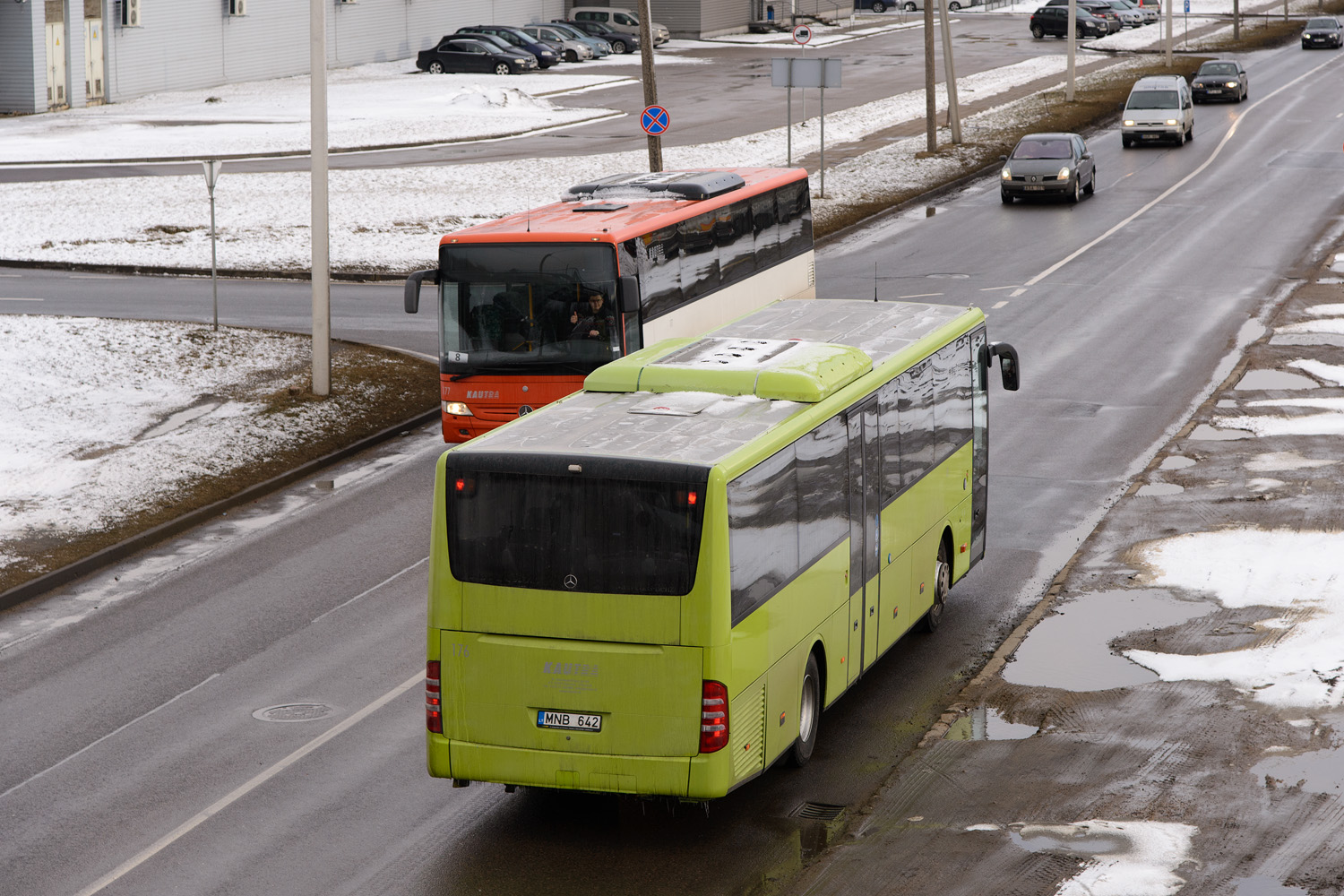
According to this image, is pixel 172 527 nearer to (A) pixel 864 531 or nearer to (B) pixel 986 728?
(A) pixel 864 531

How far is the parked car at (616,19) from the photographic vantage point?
83.4m

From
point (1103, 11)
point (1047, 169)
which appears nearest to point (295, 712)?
point (1047, 169)

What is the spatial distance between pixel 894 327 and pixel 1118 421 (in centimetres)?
822

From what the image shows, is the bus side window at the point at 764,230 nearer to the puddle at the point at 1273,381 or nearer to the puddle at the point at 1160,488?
the puddle at the point at 1273,381

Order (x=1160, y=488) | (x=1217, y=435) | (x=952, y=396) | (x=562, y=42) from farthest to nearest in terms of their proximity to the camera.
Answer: (x=562, y=42), (x=1217, y=435), (x=1160, y=488), (x=952, y=396)

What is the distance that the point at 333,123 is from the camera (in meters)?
54.9

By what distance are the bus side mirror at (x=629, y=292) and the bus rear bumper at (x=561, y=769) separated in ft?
29.1

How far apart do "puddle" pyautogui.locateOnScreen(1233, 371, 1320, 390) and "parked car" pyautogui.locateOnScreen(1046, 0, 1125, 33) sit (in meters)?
70.3

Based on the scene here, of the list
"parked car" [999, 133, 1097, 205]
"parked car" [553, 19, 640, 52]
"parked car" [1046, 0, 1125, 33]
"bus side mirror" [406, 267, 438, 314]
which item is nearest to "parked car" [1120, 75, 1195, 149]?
"parked car" [999, 133, 1097, 205]

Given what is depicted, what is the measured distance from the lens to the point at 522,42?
75750mm

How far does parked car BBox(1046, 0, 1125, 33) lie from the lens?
89.1 metres

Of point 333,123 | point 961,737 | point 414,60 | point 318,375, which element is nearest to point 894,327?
point 961,737

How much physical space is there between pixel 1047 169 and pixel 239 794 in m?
31.7

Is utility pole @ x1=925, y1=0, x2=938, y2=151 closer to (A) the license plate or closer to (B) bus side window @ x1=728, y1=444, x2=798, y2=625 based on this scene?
(B) bus side window @ x1=728, y1=444, x2=798, y2=625
